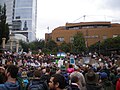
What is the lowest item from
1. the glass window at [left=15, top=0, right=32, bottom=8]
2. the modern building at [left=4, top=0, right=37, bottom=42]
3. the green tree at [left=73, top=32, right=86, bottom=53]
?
the green tree at [left=73, top=32, right=86, bottom=53]

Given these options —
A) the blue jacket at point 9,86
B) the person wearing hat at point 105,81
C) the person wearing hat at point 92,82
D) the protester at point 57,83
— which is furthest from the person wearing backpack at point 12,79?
the person wearing hat at point 105,81

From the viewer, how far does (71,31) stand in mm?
108438

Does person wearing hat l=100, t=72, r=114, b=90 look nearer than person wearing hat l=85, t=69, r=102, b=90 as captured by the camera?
No

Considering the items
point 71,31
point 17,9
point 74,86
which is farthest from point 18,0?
point 74,86

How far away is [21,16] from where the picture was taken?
18025 cm

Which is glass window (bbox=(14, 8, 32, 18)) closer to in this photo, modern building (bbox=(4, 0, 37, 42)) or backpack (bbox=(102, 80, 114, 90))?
modern building (bbox=(4, 0, 37, 42))

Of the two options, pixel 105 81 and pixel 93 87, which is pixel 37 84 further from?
pixel 105 81

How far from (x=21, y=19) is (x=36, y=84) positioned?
177 meters

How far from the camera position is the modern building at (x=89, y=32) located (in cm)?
10400

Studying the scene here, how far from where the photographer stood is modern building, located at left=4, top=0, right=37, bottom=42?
178 meters

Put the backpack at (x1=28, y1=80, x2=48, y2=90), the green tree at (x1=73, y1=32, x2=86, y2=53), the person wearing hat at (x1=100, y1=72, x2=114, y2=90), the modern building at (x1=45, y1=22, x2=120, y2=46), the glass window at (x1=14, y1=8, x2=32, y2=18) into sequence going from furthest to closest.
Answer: the glass window at (x1=14, y1=8, x2=32, y2=18), the modern building at (x1=45, y1=22, x2=120, y2=46), the green tree at (x1=73, y1=32, x2=86, y2=53), the person wearing hat at (x1=100, y1=72, x2=114, y2=90), the backpack at (x1=28, y1=80, x2=48, y2=90)

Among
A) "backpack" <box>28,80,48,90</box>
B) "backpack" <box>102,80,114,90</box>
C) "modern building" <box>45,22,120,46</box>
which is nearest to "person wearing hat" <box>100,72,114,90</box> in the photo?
"backpack" <box>102,80,114,90</box>

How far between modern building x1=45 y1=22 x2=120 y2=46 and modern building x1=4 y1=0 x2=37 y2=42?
67.0m

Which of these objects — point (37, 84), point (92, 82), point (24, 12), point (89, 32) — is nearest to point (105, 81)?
point (92, 82)
